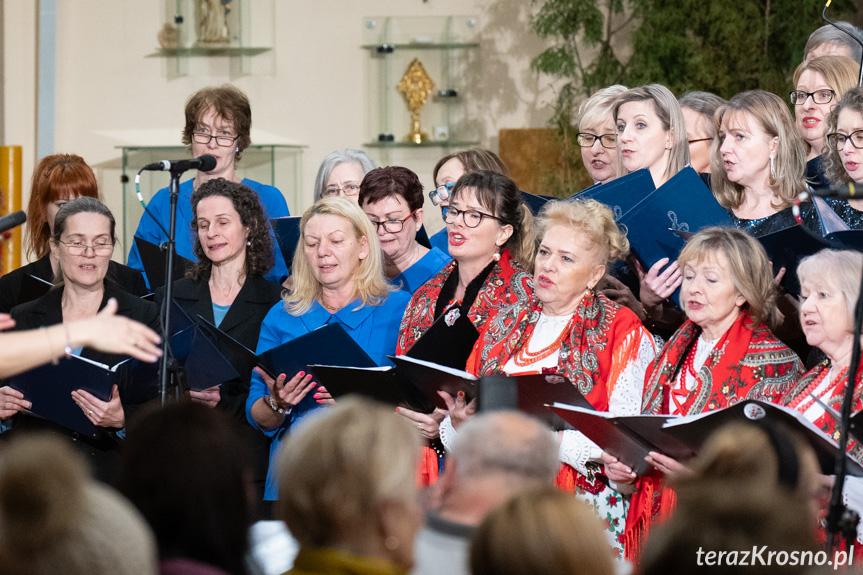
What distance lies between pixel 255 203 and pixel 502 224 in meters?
1.03

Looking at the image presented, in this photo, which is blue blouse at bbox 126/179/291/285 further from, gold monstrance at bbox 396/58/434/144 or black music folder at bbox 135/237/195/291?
gold monstrance at bbox 396/58/434/144

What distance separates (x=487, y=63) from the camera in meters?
7.05

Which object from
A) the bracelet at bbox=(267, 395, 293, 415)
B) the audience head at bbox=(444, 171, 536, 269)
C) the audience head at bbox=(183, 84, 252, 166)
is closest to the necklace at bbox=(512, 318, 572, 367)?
the audience head at bbox=(444, 171, 536, 269)

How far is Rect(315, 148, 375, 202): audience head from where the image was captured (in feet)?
14.3

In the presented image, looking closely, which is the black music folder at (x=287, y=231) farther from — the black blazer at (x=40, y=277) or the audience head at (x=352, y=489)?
the audience head at (x=352, y=489)

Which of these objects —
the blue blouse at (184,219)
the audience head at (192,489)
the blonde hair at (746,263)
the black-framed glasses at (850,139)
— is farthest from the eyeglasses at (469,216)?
the audience head at (192,489)

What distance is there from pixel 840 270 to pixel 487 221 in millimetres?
1137

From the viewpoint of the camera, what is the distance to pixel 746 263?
2695mm

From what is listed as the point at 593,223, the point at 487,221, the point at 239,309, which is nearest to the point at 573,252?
the point at 593,223

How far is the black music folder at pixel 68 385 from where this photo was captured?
2961 millimetres

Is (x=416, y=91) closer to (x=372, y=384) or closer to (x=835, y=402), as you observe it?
(x=372, y=384)

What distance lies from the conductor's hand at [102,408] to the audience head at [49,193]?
108cm

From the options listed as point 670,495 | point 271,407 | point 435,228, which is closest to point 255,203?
point 271,407

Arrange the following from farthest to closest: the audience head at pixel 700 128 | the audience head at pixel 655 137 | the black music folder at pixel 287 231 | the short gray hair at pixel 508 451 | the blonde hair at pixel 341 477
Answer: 1. the audience head at pixel 700 128
2. the black music folder at pixel 287 231
3. the audience head at pixel 655 137
4. the short gray hair at pixel 508 451
5. the blonde hair at pixel 341 477
